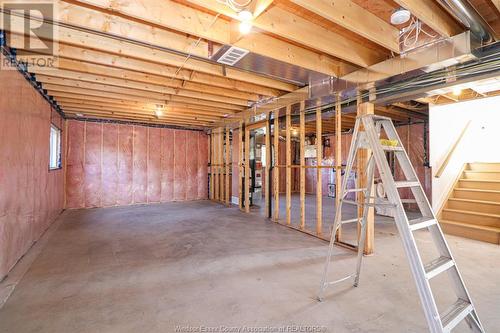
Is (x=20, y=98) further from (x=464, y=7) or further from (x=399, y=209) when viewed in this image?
(x=464, y=7)

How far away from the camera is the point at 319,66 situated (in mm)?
3029

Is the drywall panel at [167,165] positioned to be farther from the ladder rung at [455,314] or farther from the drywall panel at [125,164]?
the ladder rung at [455,314]

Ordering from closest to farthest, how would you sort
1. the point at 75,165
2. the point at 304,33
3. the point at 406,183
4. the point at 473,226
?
1. the point at 406,183
2. the point at 304,33
3. the point at 473,226
4. the point at 75,165

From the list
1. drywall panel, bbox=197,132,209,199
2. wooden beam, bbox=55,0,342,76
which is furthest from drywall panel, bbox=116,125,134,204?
wooden beam, bbox=55,0,342,76

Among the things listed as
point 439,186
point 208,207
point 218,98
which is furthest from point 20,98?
point 439,186

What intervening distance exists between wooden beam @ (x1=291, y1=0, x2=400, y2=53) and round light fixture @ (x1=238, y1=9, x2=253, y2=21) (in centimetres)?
38

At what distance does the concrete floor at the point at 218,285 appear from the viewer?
1.87 meters

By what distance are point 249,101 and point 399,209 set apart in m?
3.74

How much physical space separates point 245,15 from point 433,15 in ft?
5.15

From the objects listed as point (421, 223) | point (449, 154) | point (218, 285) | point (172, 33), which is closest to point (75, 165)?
point (172, 33)

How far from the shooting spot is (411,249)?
1.45 m

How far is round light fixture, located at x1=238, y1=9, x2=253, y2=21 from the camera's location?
1.93m

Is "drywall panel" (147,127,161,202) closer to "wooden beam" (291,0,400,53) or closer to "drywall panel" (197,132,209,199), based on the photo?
"drywall panel" (197,132,209,199)

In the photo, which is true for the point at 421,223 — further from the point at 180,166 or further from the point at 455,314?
the point at 180,166
